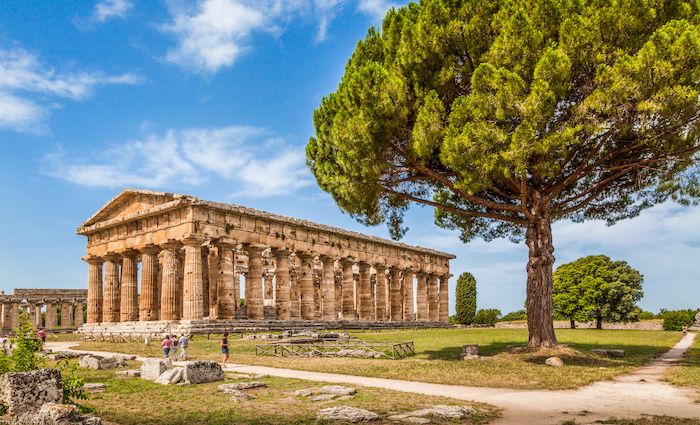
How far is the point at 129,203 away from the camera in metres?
42.6

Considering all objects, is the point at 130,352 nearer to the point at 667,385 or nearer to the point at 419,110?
the point at 419,110

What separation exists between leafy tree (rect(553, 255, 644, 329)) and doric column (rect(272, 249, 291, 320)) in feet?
83.6

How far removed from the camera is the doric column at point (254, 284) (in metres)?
40.8

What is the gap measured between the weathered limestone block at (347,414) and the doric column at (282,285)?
3212 cm

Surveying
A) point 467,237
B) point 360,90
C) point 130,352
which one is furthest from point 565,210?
Result: point 130,352

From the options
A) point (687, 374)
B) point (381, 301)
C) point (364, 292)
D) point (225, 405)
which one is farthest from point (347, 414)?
point (381, 301)

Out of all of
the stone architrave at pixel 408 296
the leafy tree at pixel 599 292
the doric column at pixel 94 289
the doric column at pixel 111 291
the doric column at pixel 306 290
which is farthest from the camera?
the stone architrave at pixel 408 296

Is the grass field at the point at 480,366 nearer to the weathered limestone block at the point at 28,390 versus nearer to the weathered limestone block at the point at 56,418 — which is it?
the weathered limestone block at the point at 28,390

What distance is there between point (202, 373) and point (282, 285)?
27.4 m

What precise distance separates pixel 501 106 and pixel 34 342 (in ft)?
46.7

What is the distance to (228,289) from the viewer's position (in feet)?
129

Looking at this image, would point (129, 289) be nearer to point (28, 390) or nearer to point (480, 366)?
point (480, 366)

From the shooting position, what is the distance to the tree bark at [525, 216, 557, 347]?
71.9 ft

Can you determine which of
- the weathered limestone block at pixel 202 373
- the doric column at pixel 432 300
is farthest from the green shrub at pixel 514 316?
the weathered limestone block at pixel 202 373
